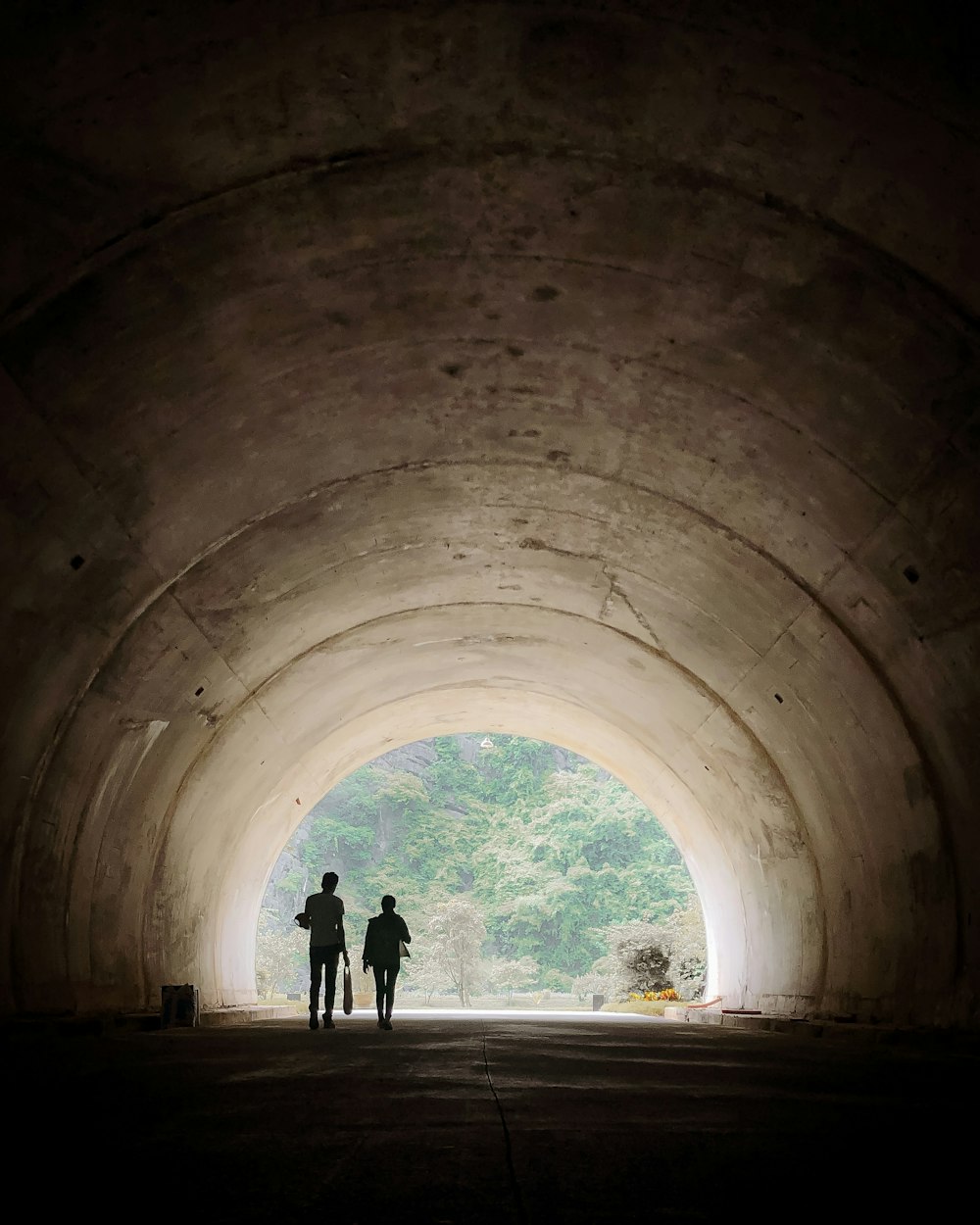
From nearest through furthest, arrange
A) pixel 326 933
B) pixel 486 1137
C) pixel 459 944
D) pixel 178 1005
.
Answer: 1. pixel 486 1137
2. pixel 178 1005
3. pixel 326 933
4. pixel 459 944

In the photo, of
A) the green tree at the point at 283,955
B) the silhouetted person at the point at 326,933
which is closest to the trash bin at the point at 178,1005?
the silhouetted person at the point at 326,933

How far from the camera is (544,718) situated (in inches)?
760

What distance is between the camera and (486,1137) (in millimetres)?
3551

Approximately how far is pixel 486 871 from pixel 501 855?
1.01 metres

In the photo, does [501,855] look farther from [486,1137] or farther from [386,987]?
[486,1137]

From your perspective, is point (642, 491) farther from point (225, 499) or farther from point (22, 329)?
point (22, 329)

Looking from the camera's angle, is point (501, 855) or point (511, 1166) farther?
point (501, 855)

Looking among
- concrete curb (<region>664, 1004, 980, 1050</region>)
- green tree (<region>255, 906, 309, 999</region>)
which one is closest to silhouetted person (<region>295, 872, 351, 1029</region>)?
concrete curb (<region>664, 1004, 980, 1050</region>)

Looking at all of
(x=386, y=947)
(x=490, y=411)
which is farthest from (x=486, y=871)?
(x=490, y=411)

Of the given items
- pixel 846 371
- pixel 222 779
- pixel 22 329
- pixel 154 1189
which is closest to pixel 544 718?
pixel 222 779

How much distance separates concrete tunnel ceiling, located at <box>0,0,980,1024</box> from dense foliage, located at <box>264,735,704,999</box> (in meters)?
37.9

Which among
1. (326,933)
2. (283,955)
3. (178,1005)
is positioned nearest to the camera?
(178,1005)

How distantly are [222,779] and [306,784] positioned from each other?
14.4 ft

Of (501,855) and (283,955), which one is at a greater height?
(501,855)
